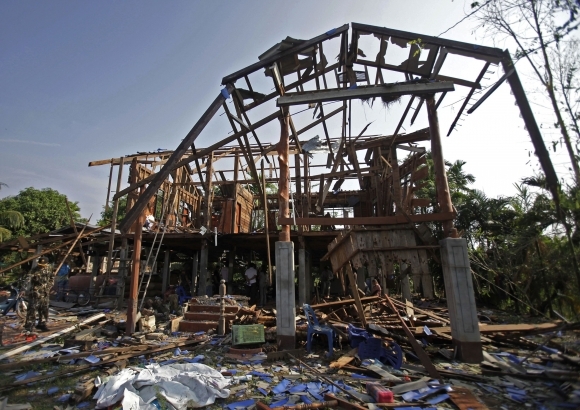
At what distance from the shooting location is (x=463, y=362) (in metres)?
6.81

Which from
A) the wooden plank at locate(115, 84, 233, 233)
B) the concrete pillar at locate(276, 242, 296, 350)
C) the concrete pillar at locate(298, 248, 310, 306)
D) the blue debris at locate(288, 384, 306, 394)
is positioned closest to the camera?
the blue debris at locate(288, 384, 306, 394)

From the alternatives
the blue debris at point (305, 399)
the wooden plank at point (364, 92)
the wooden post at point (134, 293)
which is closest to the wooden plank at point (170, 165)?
the wooden plank at point (364, 92)

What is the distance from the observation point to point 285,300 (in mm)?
7637

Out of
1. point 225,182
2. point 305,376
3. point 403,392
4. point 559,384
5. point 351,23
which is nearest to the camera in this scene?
point 559,384

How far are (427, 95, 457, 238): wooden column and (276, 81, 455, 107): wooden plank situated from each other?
336 mm

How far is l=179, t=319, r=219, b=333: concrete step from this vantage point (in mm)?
10547

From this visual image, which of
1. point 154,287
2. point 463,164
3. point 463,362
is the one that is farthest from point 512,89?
point 154,287

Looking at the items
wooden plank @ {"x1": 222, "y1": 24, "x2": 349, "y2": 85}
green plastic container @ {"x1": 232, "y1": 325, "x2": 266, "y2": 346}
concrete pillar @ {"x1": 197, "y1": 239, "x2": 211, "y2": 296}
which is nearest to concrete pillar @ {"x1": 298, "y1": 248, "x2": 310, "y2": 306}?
concrete pillar @ {"x1": 197, "y1": 239, "x2": 211, "y2": 296}

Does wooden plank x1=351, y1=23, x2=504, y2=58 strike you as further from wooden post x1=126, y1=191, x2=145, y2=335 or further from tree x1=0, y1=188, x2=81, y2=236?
tree x1=0, y1=188, x2=81, y2=236

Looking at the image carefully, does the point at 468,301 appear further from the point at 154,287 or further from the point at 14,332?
the point at 154,287

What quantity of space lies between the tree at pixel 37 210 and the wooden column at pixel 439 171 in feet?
98.3

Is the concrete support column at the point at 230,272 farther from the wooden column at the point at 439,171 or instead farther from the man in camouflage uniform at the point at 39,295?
the wooden column at the point at 439,171

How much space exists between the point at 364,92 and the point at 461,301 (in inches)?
208

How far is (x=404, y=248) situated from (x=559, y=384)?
136 inches
